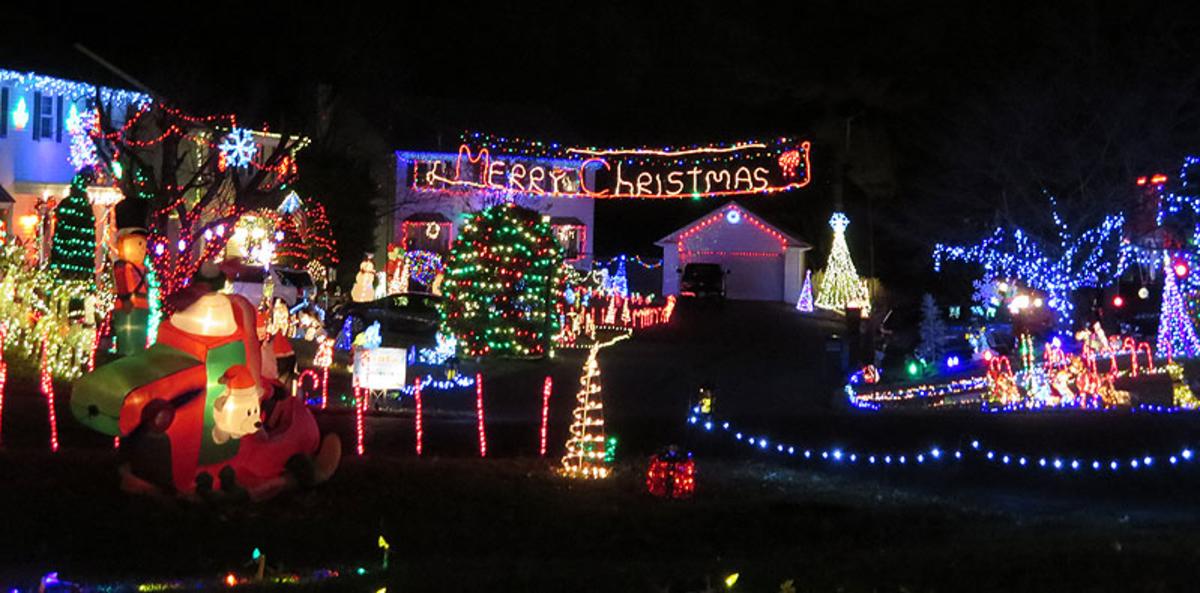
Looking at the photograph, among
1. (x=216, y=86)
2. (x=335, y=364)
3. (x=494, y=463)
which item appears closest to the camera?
(x=494, y=463)

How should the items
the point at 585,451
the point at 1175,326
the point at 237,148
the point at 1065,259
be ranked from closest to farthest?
the point at 585,451 → the point at 1175,326 → the point at 237,148 → the point at 1065,259

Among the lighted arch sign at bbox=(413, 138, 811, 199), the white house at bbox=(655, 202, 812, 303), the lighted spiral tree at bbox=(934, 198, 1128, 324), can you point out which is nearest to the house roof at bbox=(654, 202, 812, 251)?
the white house at bbox=(655, 202, 812, 303)

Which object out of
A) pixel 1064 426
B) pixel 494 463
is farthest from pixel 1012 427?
pixel 494 463

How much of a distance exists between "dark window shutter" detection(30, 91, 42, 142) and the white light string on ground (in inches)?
956

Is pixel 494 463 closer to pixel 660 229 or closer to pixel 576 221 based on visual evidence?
pixel 576 221

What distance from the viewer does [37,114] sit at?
35844 millimetres

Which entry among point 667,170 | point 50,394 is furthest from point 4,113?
point 50,394

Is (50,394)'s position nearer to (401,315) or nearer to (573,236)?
(401,315)

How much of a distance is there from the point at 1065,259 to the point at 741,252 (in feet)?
81.6

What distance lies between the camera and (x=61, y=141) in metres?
36.7

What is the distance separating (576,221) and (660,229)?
12340 mm

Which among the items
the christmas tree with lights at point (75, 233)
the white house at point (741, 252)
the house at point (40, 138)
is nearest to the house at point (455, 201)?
the white house at point (741, 252)

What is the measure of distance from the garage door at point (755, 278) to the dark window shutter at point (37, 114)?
103 ft

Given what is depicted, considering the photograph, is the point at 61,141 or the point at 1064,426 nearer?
the point at 1064,426
